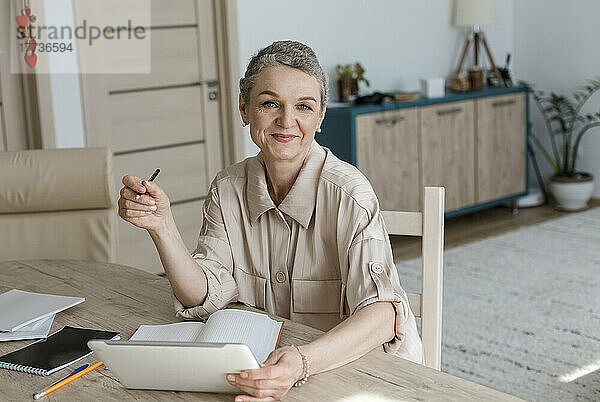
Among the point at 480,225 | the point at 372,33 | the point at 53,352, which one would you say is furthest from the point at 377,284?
the point at 480,225

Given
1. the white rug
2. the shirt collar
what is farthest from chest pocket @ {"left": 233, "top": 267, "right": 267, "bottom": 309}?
the white rug

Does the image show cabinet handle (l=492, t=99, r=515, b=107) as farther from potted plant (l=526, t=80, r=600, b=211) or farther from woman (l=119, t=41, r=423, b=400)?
woman (l=119, t=41, r=423, b=400)

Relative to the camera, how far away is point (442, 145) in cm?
496

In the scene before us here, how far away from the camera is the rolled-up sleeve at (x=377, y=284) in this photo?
4.88 ft

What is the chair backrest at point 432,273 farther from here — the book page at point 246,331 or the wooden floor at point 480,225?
the wooden floor at point 480,225

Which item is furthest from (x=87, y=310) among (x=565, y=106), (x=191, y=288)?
(x=565, y=106)

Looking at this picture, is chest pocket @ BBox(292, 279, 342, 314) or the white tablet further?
chest pocket @ BBox(292, 279, 342, 314)

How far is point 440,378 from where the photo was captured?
1.26 metres

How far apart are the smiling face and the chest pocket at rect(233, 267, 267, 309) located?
0.93 ft

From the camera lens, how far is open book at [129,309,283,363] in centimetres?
138

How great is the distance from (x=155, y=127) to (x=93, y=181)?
1864 mm

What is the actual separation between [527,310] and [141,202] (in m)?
2.51

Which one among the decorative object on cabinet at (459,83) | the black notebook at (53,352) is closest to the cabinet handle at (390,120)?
the decorative object on cabinet at (459,83)

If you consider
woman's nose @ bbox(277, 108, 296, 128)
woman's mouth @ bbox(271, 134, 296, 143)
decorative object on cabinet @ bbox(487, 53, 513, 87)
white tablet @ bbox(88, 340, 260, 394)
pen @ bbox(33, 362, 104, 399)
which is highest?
decorative object on cabinet @ bbox(487, 53, 513, 87)
